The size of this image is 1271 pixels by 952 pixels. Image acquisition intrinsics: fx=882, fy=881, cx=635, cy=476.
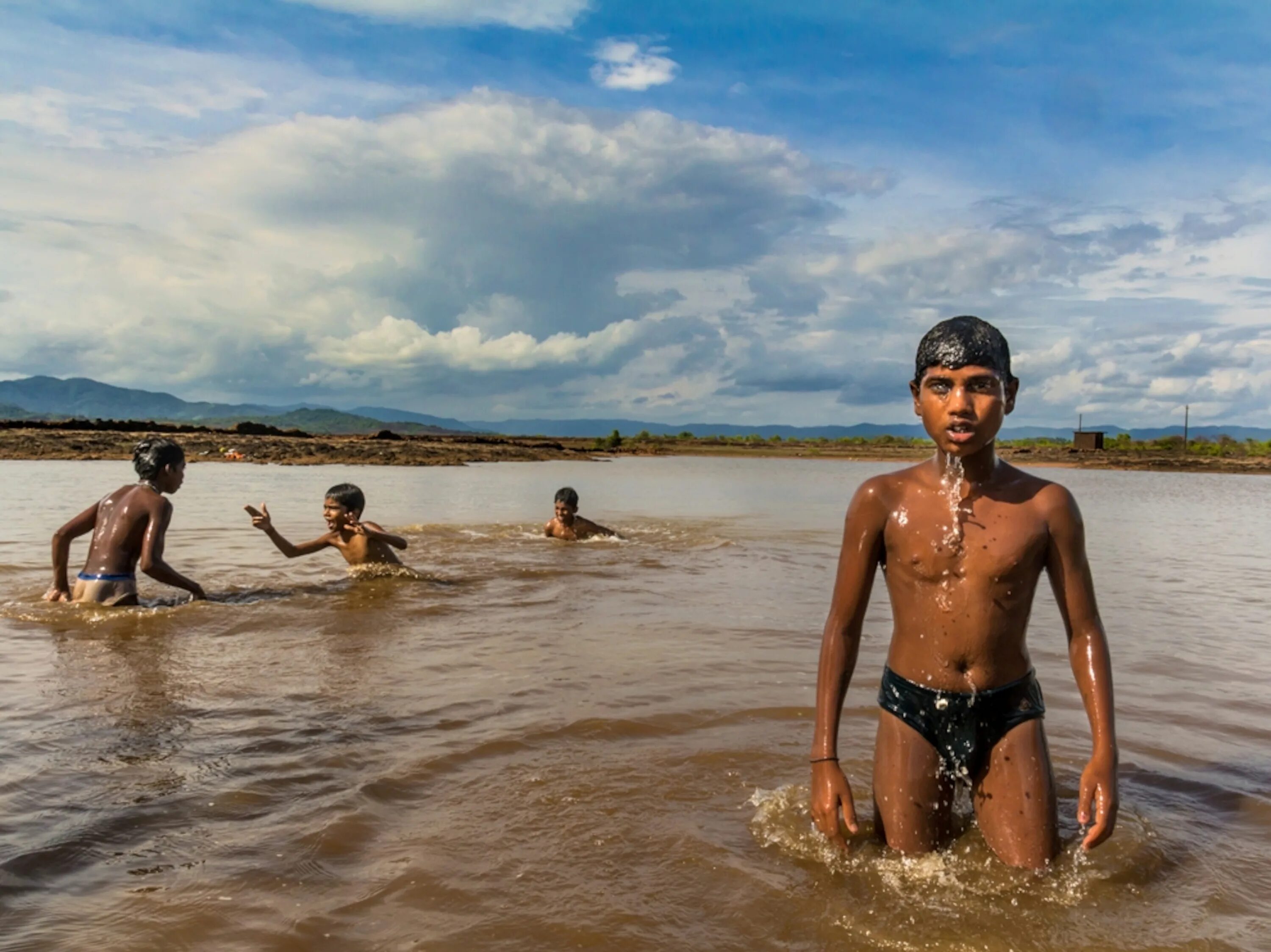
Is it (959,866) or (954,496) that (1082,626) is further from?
(959,866)

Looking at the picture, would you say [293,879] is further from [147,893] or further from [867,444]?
[867,444]

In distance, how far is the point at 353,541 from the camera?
388 inches

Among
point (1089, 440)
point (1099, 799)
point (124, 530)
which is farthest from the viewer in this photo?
point (1089, 440)

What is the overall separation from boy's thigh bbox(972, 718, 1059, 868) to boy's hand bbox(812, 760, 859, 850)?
0.52m

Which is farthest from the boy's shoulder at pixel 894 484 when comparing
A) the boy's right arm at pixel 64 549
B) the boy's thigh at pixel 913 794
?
the boy's right arm at pixel 64 549

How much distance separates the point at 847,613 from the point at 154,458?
6942 mm

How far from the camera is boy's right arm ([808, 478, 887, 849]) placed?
11.0 feet

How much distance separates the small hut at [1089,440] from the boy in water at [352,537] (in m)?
60.7

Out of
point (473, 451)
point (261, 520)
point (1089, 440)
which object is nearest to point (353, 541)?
point (261, 520)

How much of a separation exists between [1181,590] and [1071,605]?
8122 mm

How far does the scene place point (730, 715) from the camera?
517 cm

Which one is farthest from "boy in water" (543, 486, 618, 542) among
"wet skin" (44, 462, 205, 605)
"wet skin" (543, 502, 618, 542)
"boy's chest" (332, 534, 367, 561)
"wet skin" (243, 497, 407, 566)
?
"wet skin" (44, 462, 205, 605)

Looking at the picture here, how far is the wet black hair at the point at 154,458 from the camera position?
7977 millimetres

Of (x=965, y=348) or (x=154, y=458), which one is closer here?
(x=965, y=348)
